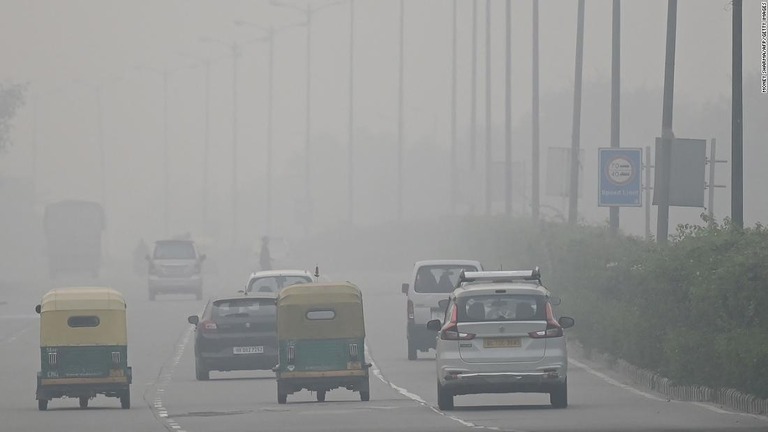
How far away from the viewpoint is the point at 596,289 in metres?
37.1

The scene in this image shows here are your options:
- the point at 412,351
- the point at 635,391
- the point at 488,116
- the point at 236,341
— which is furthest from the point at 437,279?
the point at 488,116

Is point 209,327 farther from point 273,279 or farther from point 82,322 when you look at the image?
point 273,279

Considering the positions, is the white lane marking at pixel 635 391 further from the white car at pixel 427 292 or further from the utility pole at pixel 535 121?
the utility pole at pixel 535 121

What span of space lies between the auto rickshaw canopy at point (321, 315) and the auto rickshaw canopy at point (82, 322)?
226 centimetres

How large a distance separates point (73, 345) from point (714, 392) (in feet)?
28.4

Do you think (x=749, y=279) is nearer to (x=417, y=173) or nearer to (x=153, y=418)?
(x=153, y=418)

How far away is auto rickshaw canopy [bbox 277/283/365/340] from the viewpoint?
28.8m

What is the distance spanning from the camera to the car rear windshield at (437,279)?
37719 mm

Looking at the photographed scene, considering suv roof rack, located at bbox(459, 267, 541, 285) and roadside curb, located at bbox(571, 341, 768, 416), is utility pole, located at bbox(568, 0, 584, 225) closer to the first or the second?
roadside curb, located at bbox(571, 341, 768, 416)

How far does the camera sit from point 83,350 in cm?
2828

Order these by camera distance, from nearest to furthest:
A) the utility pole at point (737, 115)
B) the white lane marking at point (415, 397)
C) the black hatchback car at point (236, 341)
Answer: the white lane marking at point (415, 397) < the utility pole at point (737, 115) < the black hatchback car at point (236, 341)

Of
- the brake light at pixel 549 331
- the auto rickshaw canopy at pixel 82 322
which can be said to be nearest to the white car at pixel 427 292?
the auto rickshaw canopy at pixel 82 322

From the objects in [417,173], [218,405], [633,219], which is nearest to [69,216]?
[633,219]

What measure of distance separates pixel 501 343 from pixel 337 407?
3.20 m
